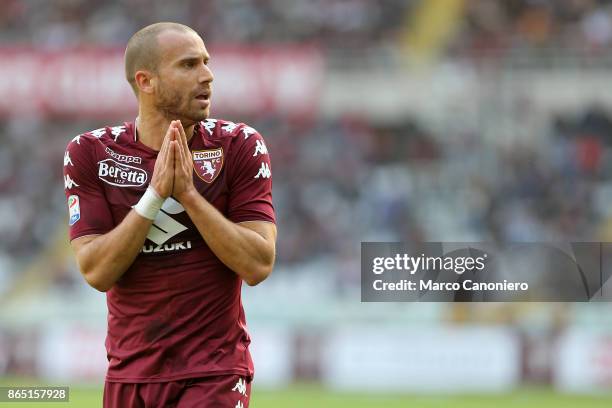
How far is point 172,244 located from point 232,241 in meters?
0.27

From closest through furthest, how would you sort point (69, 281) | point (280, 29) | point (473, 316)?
1. point (473, 316)
2. point (69, 281)
3. point (280, 29)

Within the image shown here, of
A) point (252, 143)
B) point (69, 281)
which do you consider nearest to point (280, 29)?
point (69, 281)

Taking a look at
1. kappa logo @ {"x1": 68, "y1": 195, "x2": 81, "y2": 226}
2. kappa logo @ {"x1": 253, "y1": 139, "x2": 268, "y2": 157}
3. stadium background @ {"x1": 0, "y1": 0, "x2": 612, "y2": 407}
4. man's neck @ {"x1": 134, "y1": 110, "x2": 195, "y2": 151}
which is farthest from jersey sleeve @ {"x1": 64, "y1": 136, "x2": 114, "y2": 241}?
stadium background @ {"x1": 0, "y1": 0, "x2": 612, "y2": 407}

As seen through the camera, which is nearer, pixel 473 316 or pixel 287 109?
pixel 473 316

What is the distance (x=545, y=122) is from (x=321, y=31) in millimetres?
4161

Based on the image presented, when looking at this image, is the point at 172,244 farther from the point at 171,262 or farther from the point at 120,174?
the point at 120,174

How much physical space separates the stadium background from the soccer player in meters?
9.80

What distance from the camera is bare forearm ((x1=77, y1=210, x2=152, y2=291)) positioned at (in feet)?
13.0

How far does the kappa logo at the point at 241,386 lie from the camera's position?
4129 mm

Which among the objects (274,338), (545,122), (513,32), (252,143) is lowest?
(274,338)

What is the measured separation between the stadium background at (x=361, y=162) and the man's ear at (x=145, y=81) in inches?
391

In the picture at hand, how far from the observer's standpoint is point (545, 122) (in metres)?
18.5

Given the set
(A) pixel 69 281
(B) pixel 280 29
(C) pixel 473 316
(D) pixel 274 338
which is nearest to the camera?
(C) pixel 473 316

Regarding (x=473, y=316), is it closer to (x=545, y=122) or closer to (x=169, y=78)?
(x=545, y=122)
